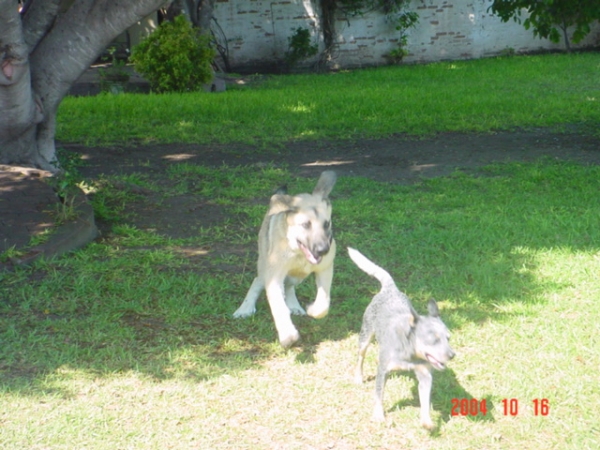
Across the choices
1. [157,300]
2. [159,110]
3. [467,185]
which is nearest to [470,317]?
[157,300]

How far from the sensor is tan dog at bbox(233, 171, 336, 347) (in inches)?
187

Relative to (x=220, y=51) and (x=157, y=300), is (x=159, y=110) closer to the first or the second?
(x=157, y=300)

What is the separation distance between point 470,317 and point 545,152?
19.4 ft

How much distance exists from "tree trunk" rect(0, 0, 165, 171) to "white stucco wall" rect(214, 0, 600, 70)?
45.4 feet

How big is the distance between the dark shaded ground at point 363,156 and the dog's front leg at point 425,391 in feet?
14.8

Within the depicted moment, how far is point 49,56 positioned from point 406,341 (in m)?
5.84

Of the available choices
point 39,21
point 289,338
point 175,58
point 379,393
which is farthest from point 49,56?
point 175,58

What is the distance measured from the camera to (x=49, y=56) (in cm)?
832

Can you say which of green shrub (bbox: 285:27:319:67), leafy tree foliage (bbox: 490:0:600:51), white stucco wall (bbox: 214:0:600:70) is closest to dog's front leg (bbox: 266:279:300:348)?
leafy tree foliage (bbox: 490:0:600:51)

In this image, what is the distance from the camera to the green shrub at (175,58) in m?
15.6

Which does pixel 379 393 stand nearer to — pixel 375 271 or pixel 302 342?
pixel 375 271

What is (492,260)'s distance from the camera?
6.64m

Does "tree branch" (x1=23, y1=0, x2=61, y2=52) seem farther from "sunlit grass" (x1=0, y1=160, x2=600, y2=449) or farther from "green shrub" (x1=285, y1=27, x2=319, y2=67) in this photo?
"green shrub" (x1=285, y1=27, x2=319, y2=67)
